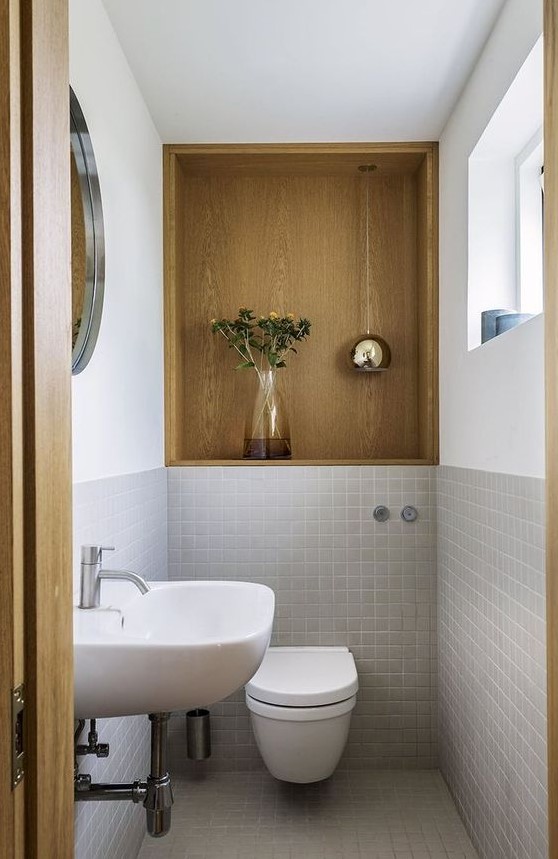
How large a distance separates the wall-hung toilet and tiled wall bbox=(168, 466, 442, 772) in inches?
15.7

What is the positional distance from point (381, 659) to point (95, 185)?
6.67 ft

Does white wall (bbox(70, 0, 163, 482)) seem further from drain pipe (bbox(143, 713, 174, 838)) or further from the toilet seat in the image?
the toilet seat

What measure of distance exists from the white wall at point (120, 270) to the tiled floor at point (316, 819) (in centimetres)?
121

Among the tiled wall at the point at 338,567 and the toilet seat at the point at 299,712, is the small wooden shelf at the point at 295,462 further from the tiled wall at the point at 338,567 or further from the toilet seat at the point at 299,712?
the toilet seat at the point at 299,712

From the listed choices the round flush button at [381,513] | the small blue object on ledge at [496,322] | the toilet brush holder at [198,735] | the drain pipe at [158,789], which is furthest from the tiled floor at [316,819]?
the small blue object on ledge at [496,322]

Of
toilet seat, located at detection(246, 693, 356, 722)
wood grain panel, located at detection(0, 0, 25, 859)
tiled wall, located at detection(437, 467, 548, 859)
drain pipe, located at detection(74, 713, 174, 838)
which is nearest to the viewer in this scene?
wood grain panel, located at detection(0, 0, 25, 859)

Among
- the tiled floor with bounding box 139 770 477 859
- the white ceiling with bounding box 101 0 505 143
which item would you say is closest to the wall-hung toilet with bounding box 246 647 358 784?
the tiled floor with bounding box 139 770 477 859

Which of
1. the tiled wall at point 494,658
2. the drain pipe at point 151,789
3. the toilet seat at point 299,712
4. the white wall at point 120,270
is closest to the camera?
the drain pipe at point 151,789

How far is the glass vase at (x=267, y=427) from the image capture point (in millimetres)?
2951

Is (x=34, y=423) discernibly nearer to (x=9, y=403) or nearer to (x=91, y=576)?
(x=9, y=403)

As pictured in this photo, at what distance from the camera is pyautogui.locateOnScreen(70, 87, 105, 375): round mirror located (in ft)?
5.70

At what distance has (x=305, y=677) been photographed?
2.55 metres

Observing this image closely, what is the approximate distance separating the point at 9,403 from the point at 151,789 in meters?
1.24

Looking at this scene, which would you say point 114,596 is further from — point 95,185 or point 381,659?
point 381,659
